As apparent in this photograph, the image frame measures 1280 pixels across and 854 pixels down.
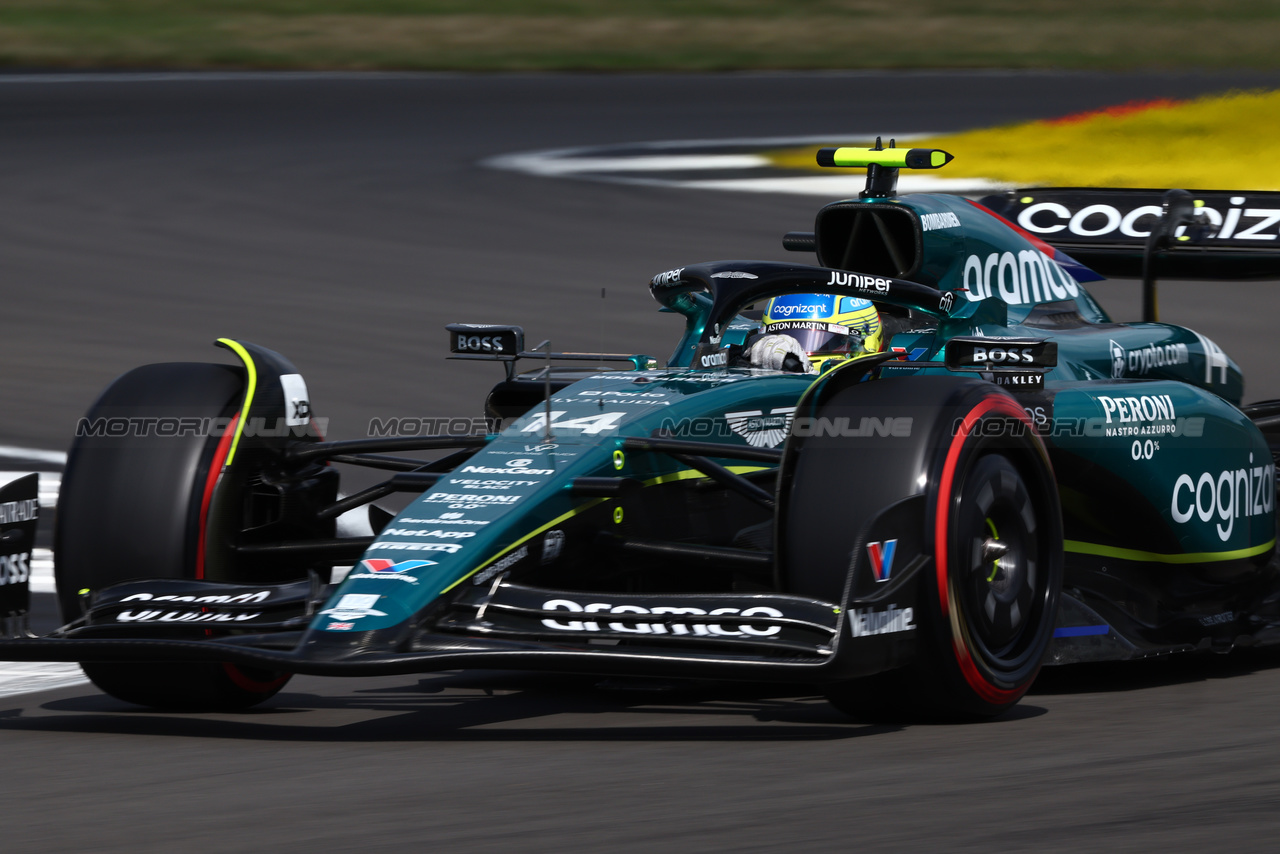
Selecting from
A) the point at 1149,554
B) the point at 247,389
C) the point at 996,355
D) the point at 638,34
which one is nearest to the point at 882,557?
the point at 996,355

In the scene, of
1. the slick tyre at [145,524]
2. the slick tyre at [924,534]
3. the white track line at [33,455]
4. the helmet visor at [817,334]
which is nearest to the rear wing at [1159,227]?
the helmet visor at [817,334]

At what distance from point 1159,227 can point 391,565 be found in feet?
16.1

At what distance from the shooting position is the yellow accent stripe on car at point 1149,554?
6.67 m

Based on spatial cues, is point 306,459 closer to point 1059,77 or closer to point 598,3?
point 1059,77

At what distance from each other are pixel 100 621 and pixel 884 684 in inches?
88.0

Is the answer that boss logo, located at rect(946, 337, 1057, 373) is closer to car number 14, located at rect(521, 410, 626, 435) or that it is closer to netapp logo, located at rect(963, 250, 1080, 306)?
car number 14, located at rect(521, 410, 626, 435)

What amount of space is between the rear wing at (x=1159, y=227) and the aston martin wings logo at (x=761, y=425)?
2.94 meters

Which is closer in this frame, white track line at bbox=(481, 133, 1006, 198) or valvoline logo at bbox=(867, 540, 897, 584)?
valvoline logo at bbox=(867, 540, 897, 584)

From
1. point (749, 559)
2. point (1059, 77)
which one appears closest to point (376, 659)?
point (749, 559)

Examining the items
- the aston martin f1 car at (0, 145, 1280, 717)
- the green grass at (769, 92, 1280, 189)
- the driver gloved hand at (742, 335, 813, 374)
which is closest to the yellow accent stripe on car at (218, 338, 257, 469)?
the aston martin f1 car at (0, 145, 1280, 717)

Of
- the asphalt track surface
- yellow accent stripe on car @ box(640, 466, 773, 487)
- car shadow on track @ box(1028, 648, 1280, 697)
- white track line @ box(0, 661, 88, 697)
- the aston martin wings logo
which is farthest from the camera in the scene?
white track line @ box(0, 661, 88, 697)

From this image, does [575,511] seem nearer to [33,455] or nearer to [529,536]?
[529,536]

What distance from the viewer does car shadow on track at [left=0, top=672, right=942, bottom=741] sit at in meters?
5.72

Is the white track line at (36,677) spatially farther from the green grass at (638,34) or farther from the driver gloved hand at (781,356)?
the green grass at (638,34)
